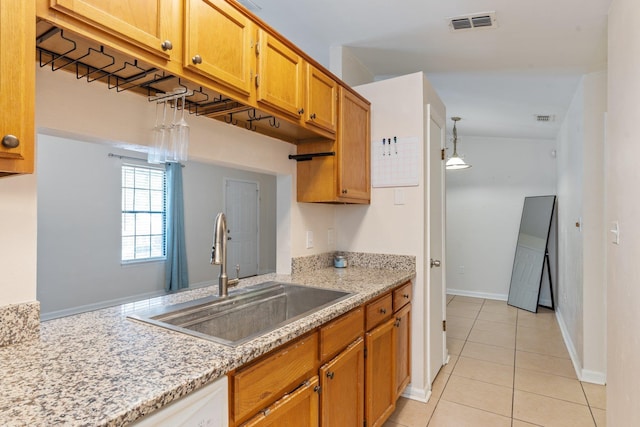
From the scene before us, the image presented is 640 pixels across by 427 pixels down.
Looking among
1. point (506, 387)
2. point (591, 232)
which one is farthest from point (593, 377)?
point (591, 232)

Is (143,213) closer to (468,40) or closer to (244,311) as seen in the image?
(244,311)

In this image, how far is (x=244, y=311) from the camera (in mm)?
1814

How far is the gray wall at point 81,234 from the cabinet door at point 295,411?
4.36 metres

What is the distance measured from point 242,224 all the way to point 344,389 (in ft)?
18.6

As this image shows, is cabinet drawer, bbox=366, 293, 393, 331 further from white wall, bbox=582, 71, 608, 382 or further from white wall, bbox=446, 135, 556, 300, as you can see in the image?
white wall, bbox=446, 135, 556, 300

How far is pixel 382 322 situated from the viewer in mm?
2102

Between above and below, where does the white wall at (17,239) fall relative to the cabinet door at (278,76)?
below

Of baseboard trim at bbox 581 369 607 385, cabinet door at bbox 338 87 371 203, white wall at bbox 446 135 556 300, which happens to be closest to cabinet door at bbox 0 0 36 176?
cabinet door at bbox 338 87 371 203

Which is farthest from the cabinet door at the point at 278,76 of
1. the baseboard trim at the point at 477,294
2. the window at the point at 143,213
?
the baseboard trim at the point at 477,294

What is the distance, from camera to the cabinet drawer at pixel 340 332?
1529 millimetres

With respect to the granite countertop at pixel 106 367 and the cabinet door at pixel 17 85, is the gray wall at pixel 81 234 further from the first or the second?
the cabinet door at pixel 17 85

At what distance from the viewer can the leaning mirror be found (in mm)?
4895

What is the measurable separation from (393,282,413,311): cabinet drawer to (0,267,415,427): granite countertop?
91 cm

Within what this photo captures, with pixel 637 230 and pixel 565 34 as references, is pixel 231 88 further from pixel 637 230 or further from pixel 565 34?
pixel 565 34
